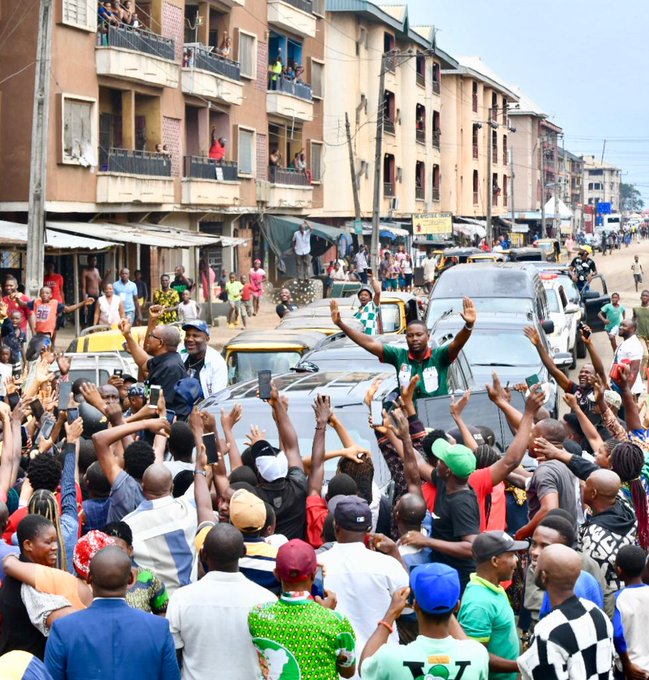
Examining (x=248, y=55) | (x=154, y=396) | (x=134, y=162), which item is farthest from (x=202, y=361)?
(x=248, y=55)

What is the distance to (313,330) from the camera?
59.9 ft

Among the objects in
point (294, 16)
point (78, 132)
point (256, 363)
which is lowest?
point (256, 363)

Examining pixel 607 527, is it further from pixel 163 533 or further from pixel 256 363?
pixel 256 363

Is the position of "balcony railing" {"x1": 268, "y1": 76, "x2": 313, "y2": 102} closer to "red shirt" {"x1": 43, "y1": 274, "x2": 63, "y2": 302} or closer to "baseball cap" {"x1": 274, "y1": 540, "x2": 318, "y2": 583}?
"red shirt" {"x1": 43, "y1": 274, "x2": 63, "y2": 302}

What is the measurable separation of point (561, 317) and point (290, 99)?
2251cm

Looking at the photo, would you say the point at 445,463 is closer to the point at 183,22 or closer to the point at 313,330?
the point at 313,330

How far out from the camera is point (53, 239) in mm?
25938

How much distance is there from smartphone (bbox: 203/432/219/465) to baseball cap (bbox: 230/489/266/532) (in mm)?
1300

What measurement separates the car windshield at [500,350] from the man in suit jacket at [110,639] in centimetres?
1066

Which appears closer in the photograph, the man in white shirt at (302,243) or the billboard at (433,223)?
the man in white shirt at (302,243)

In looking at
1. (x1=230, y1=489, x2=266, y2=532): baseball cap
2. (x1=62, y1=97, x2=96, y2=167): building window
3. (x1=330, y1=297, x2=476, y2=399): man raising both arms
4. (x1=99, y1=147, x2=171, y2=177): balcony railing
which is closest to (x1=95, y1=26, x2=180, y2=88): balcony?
(x1=62, y1=97, x2=96, y2=167): building window

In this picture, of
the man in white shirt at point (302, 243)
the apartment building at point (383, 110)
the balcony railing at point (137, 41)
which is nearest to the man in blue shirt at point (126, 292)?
the balcony railing at point (137, 41)

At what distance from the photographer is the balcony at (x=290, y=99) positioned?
42.0 metres

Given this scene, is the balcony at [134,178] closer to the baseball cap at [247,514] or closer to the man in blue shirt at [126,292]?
the man in blue shirt at [126,292]
